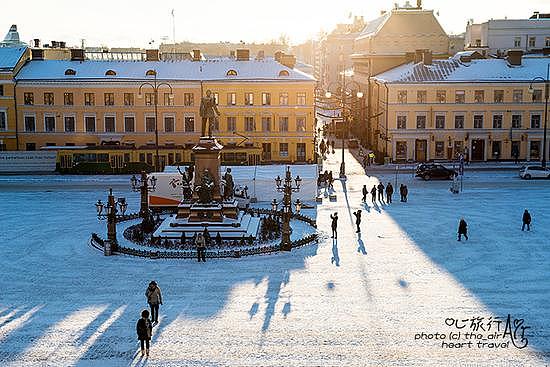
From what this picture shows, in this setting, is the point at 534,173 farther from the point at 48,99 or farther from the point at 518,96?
the point at 48,99

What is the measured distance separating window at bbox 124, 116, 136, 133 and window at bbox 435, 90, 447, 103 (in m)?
27.9

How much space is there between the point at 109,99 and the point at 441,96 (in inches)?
1201

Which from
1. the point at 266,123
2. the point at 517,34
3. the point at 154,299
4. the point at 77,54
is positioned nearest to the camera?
the point at 154,299

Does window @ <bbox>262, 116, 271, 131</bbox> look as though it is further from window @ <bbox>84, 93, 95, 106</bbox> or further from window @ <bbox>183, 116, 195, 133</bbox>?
window @ <bbox>84, 93, 95, 106</bbox>

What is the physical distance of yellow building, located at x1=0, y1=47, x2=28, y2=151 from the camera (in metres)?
71.6

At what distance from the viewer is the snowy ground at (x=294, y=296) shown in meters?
23.4

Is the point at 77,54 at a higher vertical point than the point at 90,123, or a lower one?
higher

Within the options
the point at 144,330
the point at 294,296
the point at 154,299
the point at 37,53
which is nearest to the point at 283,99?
the point at 37,53

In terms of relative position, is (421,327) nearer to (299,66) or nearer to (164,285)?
(164,285)

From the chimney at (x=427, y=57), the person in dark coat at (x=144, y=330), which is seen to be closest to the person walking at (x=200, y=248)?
the person in dark coat at (x=144, y=330)

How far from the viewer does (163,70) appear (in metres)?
74.0

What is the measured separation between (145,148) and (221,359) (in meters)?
46.2

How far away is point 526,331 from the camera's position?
2502cm

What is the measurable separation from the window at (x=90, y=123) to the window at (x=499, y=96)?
37078 mm
